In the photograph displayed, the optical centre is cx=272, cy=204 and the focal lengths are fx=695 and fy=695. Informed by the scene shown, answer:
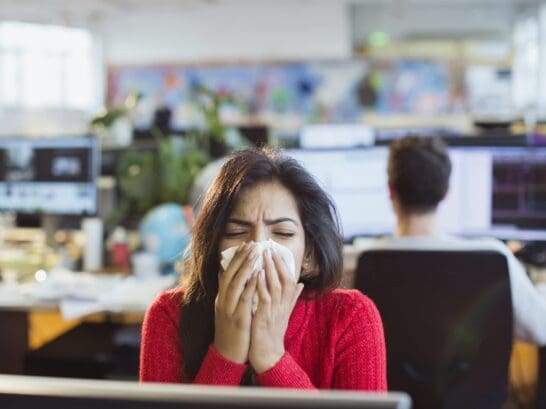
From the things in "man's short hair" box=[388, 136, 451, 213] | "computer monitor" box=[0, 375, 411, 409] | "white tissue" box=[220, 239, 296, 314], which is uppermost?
"man's short hair" box=[388, 136, 451, 213]

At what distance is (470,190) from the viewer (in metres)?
2.56

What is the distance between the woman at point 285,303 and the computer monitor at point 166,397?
55 cm

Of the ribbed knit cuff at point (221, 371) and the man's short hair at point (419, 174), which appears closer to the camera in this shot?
the ribbed knit cuff at point (221, 371)

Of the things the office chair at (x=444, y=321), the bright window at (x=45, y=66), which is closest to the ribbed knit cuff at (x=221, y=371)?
the office chair at (x=444, y=321)

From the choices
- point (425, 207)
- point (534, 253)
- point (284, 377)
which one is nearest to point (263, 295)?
point (284, 377)

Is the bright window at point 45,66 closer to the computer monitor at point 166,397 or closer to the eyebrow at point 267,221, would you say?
the eyebrow at point 267,221

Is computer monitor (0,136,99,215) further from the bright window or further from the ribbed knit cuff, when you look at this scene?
the bright window

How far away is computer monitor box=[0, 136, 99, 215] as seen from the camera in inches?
112

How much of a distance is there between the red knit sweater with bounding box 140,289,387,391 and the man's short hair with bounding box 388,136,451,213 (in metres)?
0.86

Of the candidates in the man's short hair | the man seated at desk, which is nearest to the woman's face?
the man seated at desk

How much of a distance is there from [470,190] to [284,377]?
172 centimetres

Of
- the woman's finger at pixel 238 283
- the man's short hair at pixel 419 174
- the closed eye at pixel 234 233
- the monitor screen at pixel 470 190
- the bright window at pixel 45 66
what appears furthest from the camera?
the bright window at pixel 45 66

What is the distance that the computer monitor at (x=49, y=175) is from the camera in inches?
112

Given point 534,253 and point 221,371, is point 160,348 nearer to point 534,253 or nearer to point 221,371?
point 221,371
